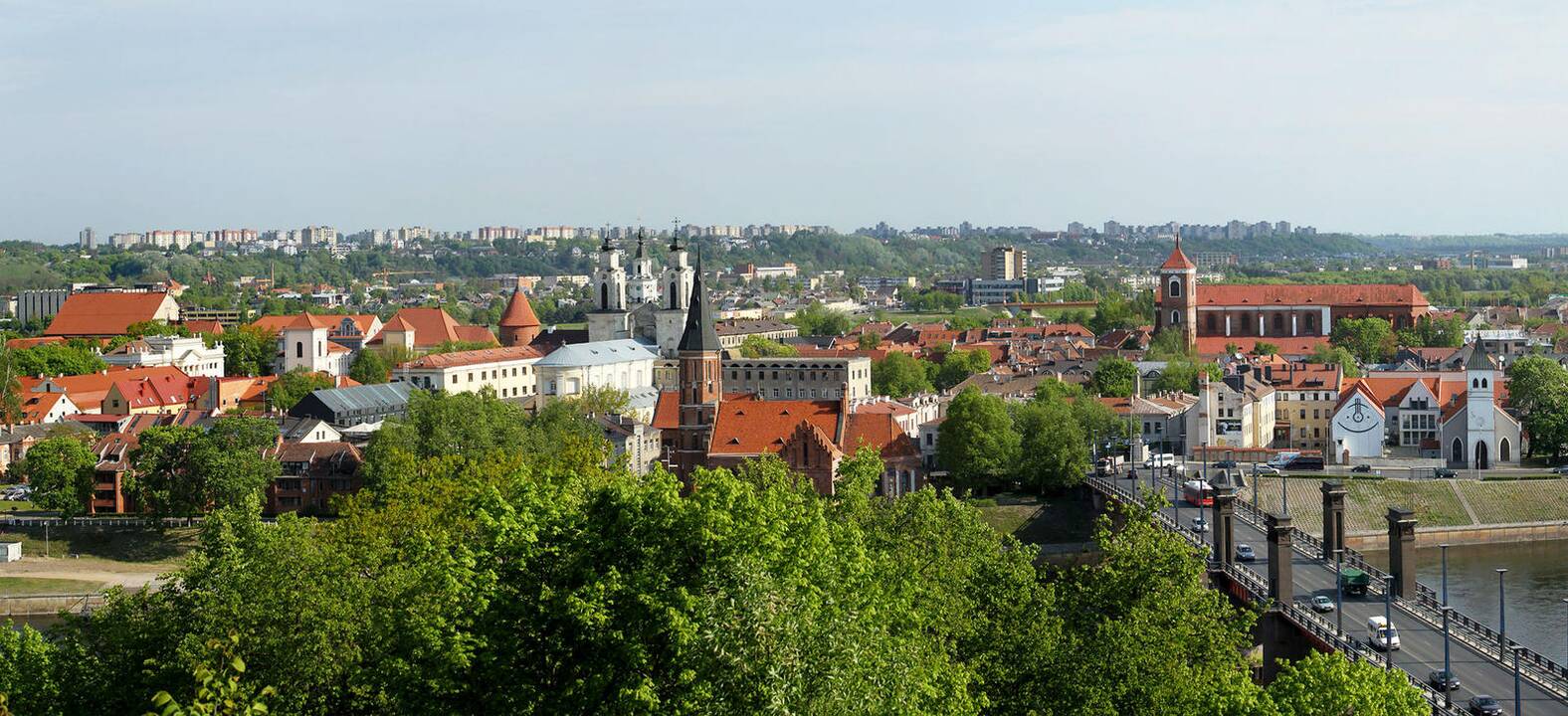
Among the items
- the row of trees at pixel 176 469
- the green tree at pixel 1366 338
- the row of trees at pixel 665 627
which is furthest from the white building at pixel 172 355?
the row of trees at pixel 665 627

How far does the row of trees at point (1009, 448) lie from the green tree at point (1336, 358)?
3069 cm

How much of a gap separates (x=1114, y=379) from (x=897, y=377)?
36.3ft

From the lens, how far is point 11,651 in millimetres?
28016

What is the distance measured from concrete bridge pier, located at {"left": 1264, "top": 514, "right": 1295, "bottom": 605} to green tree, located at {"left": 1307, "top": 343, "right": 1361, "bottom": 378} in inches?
2076

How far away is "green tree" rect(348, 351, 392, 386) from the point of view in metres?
97.2

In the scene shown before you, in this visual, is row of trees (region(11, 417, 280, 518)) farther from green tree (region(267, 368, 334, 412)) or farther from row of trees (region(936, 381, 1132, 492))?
row of trees (region(936, 381, 1132, 492))

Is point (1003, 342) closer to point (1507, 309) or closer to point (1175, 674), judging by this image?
point (1507, 309)

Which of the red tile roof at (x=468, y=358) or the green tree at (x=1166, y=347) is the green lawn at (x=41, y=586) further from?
the green tree at (x=1166, y=347)

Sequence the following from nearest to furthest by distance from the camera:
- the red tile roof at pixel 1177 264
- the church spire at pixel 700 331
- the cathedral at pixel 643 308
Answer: the church spire at pixel 700 331 → the cathedral at pixel 643 308 → the red tile roof at pixel 1177 264

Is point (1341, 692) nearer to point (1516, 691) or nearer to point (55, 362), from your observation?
point (1516, 691)

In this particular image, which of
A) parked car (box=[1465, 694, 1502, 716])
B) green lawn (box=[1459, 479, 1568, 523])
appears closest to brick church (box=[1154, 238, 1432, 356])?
green lawn (box=[1459, 479, 1568, 523])

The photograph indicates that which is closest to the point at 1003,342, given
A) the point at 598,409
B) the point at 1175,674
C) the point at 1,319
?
the point at 598,409

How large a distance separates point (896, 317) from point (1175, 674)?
158 m

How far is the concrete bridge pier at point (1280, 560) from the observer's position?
135 ft
